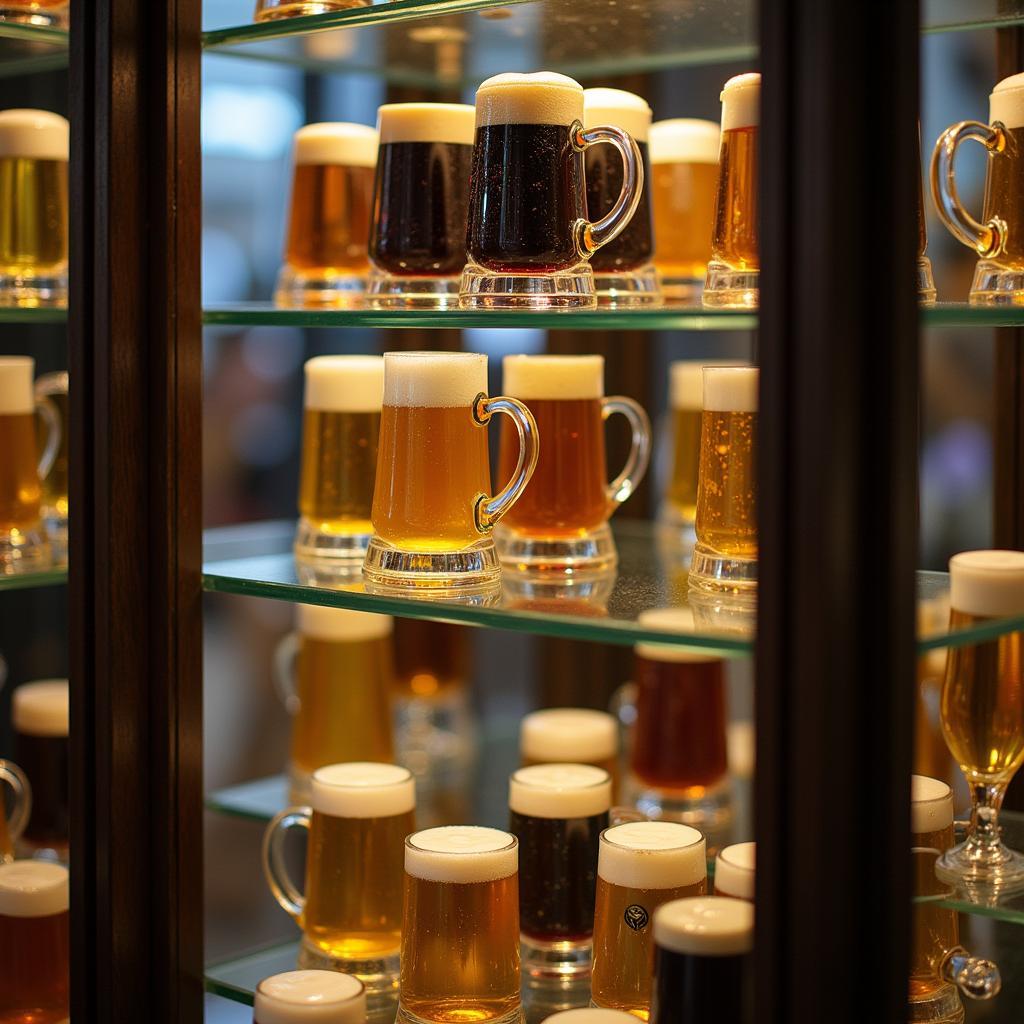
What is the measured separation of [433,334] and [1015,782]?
1.09m

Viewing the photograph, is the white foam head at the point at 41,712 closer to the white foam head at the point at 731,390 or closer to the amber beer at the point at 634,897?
the amber beer at the point at 634,897

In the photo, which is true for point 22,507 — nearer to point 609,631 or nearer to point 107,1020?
point 107,1020

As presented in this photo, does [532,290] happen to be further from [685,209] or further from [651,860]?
[651,860]

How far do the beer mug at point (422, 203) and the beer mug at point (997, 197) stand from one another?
46cm

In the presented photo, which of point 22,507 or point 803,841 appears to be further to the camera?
point 22,507

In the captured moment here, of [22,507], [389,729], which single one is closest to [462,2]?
[22,507]

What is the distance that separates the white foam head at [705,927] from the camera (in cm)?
113

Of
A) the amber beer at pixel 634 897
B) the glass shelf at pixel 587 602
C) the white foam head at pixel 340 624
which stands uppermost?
the glass shelf at pixel 587 602

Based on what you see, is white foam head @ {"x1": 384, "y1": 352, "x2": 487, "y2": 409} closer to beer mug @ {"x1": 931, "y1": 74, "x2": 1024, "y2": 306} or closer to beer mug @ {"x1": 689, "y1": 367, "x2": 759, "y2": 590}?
beer mug @ {"x1": 689, "y1": 367, "x2": 759, "y2": 590}

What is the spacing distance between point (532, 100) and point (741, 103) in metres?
0.19

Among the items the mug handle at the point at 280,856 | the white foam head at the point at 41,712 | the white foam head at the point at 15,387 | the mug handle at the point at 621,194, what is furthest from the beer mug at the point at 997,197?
the white foam head at the point at 41,712

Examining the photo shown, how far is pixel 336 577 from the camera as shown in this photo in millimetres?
1490

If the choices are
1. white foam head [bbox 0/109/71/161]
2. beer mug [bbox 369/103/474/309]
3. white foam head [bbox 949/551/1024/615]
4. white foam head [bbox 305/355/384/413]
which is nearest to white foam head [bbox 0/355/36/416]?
white foam head [bbox 0/109/71/161]

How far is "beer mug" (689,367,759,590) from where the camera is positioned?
1.35 meters
